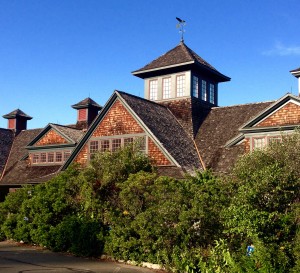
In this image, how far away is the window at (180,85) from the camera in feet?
102

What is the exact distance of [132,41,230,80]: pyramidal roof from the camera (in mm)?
30578

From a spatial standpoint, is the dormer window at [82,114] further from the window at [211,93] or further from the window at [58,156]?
the window at [211,93]

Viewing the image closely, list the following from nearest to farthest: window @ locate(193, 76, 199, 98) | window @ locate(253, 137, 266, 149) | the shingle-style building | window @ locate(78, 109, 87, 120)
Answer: window @ locate(253, 137, 266, 149), the shingle-style building, window @ locate(193, 76, 199, 98), window @ locate(78, 109, 87, 120)

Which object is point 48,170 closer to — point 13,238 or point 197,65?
point 13,238

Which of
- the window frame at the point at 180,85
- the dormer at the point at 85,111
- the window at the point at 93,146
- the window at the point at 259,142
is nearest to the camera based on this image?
the window at the point at 259,142

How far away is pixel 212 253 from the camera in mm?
14656

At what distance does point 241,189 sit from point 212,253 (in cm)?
231

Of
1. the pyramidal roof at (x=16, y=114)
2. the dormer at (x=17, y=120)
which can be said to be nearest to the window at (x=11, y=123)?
the dormer at (x=17, y=120)

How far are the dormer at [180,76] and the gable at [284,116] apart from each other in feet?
26.0

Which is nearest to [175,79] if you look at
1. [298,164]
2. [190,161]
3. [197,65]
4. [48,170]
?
[197,65]

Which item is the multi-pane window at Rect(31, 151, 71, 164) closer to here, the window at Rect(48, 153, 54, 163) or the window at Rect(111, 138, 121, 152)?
the window at Rect(48, 153, 54, 163)

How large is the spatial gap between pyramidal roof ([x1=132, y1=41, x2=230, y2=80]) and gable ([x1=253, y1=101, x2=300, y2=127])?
26.6ft

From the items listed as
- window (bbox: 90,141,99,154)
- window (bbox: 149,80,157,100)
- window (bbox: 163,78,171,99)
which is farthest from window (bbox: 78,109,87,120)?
window (bbox: 90,141,99,154)

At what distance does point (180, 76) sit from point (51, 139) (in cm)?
1007
